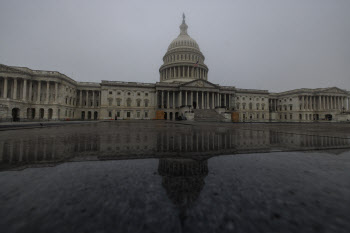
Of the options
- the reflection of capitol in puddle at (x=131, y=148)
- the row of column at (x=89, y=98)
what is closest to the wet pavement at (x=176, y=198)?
the reflection of capitol in puddle at (x=131, y=148)

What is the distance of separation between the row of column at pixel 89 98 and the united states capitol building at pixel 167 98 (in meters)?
0.27

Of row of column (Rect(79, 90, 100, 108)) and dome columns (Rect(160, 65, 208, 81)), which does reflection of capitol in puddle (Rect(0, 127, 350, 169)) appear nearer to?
dome columns (Rect(160, 65, 208, 81))

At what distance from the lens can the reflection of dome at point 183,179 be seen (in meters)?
1.07

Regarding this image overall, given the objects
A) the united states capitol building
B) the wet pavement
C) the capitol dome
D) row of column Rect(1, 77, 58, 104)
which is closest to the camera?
the wet pavement

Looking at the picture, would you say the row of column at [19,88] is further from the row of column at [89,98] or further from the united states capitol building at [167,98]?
the row of column at [89,98]

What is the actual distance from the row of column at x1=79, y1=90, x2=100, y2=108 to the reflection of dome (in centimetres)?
5174

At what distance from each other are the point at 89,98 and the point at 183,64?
107 feet

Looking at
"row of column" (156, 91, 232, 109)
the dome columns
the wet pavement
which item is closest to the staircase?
"row of column" (156, 91, 232, 109)

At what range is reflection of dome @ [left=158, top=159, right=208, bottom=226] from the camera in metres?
1.07

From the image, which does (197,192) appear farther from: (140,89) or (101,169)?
(140,89)

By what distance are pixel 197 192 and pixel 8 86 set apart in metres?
49.3

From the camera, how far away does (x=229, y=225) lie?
0.79 m

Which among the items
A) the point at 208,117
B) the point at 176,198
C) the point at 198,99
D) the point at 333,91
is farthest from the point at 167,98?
the point at 333,91

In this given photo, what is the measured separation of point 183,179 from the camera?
4.78ft
